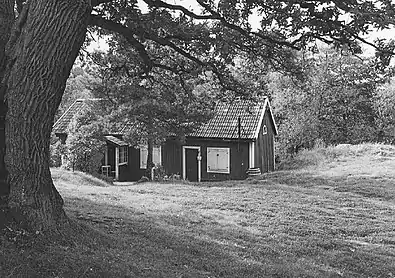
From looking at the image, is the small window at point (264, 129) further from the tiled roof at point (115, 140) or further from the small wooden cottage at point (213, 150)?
the tiled roof at point (115, 140)

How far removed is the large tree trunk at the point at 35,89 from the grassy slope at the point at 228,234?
446mm

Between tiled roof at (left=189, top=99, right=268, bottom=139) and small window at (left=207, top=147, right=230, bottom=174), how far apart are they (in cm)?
78

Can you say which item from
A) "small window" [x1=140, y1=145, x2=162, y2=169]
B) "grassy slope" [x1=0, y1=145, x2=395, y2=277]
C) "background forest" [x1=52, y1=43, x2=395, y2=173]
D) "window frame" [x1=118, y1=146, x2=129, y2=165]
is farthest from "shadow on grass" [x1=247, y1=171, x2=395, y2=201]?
"window frame" [x1=118, y1=146, x2=129, y2=165]

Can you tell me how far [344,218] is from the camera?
10758mm

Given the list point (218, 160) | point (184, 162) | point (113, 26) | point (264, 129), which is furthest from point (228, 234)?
point (264, 129)

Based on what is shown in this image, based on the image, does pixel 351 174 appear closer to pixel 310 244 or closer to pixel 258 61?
pixel 258 61

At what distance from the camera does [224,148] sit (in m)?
23.8

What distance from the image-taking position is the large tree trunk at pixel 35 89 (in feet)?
14.4

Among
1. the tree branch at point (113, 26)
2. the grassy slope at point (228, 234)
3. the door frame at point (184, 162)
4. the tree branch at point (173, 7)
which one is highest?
the tree branch at point (173, 7)

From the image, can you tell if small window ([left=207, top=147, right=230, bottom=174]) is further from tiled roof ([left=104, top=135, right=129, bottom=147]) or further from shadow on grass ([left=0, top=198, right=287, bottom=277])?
shadow on grass ([left=0, top=198, right=287, bottom=277])

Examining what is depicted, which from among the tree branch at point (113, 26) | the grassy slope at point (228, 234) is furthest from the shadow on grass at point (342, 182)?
the tree branch at point (113, 26)

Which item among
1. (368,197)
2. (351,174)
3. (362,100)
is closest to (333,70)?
(362,100)

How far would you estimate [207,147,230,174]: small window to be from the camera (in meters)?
23.7

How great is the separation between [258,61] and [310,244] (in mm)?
4405
